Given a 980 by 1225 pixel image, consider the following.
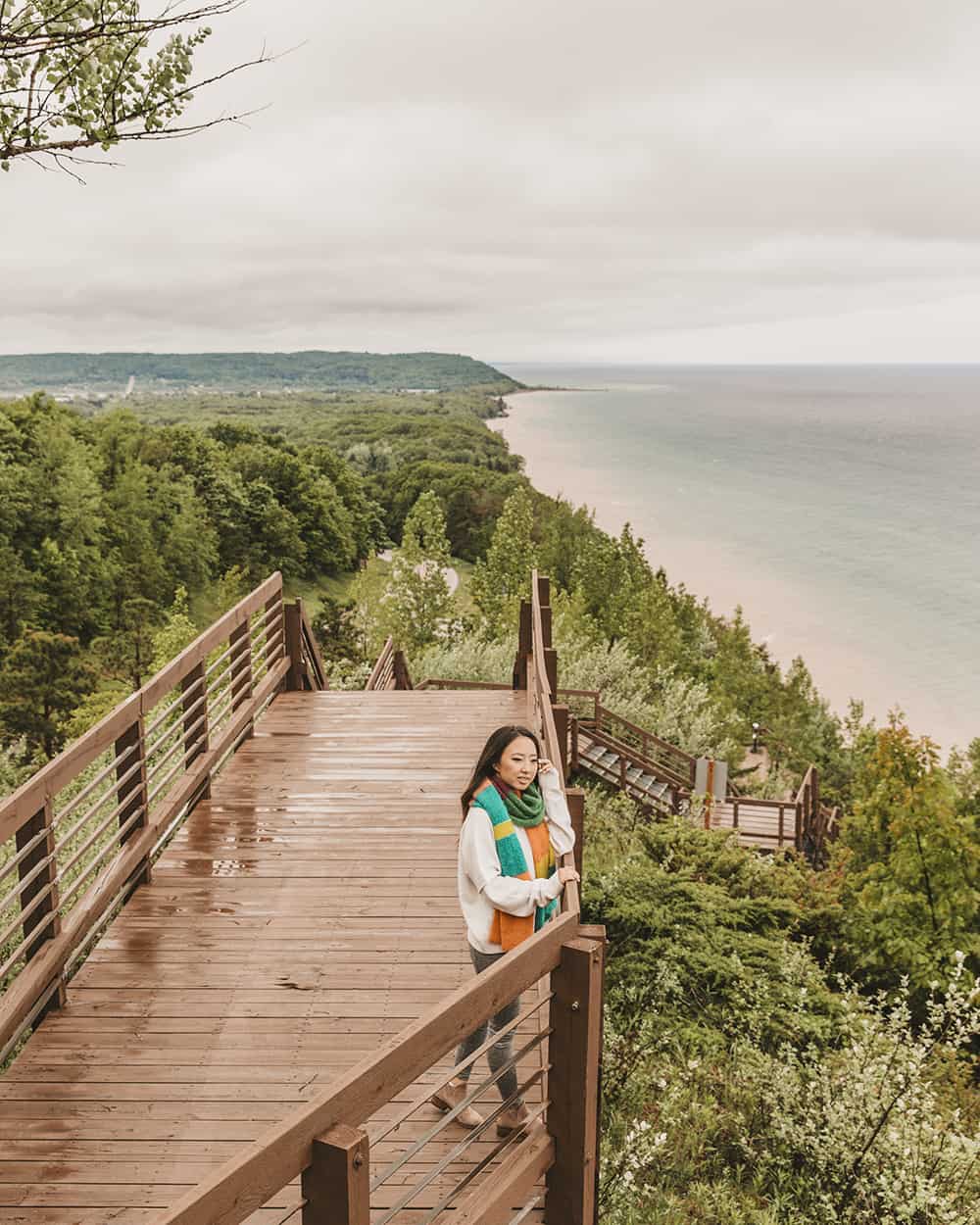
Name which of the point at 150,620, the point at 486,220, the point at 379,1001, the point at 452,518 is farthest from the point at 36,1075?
the point at 486,220

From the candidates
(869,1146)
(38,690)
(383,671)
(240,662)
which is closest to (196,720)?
(240,662)

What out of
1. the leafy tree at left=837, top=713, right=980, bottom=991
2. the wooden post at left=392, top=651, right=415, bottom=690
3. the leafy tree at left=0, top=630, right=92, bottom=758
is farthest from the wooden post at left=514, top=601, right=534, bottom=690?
the leafy tree at left=0, top=630, right=92, bottom=758

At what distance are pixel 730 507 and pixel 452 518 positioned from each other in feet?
166

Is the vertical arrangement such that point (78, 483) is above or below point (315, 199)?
below

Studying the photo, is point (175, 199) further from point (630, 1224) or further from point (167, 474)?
point (630, 1224)

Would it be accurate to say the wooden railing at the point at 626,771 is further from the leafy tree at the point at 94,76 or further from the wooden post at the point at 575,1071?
the leafy tree at the point at 94,76

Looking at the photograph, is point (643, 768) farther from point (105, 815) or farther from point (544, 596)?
point (105, 815)

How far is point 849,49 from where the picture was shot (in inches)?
1374

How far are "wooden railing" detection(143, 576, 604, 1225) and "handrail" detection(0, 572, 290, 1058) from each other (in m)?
1.86

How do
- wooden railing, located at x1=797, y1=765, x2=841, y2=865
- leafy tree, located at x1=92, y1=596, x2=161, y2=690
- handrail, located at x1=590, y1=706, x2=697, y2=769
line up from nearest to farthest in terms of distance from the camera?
handrail, located at x1=590, y1=706, x2=697, y2=769 < wooden railing, located at x1=797, y1=765, x2=841, y2=865 < leafy tree, located at x1=92, y1=596, x2=161, y2=690

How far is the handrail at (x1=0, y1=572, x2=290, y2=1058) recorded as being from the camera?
430 cm

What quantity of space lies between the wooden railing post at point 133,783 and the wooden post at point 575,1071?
3.23m

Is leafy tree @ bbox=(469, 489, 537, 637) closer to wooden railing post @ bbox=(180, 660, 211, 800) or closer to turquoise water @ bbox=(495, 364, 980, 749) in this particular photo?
turquoise water @ bbox=(495, 364, 980, 749)

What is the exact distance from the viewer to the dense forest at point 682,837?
20.3 ft
